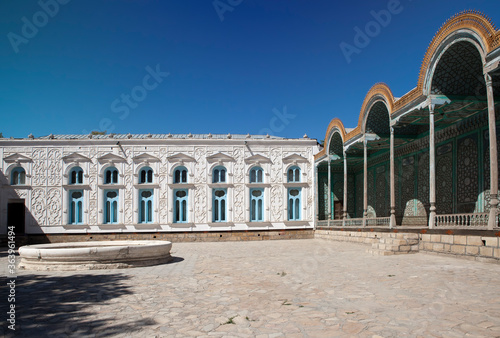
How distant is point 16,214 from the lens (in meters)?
25.2

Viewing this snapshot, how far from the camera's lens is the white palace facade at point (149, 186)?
81.8ft

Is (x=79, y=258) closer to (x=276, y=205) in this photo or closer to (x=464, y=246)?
(x=464, y=246)

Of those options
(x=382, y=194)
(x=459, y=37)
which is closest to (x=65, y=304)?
(x=459, y=37)

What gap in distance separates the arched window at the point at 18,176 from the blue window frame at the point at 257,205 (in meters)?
14.5

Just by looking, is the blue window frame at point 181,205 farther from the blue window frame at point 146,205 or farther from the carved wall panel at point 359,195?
the carved wall panel at point 359,195

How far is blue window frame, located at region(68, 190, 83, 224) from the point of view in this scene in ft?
82.1

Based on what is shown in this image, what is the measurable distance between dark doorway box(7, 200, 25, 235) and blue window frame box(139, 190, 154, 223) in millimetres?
7515

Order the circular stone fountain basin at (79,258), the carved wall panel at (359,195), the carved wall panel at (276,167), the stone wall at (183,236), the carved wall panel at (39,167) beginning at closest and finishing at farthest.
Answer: the circular stone fountain basin at (79,258)
the stone wall at (183,236)
the carved wall panel at (39,167)
the carved wall panel at (276,167)
the carved wall panel at (359,195)

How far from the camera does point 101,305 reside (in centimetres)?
631

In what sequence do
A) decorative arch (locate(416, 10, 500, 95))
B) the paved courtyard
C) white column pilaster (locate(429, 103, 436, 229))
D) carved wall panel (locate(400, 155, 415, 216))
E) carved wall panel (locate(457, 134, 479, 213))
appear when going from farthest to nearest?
1. carved wall panel (locate(400, 155, 415, 216))
2. carved wall panel (locate(457, 134, 479, 213))
3. white column pilaster (locate(429, 103, 436, 229))
4. decorative arch (locate(416, 10, 500, 95))
5. the paved courtyard

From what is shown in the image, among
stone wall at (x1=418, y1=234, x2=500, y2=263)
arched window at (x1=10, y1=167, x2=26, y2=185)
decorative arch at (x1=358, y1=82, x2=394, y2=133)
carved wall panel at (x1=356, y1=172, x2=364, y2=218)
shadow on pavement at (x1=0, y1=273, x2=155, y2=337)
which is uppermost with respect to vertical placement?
decorative arch at (x1=358, y1=82, x2=394, y2=133)

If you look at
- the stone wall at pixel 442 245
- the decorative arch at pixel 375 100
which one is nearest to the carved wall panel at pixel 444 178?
the decorative arch at pixel 375 100

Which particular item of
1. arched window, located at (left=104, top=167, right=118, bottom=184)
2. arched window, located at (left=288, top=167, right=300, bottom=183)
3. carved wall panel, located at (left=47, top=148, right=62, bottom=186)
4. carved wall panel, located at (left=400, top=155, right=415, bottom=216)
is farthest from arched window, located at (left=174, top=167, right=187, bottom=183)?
carved wall panel, located at (left=400, top=155, right=415, bottom=216)

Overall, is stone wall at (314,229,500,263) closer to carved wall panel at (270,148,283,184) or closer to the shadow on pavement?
the shadow on pavement
